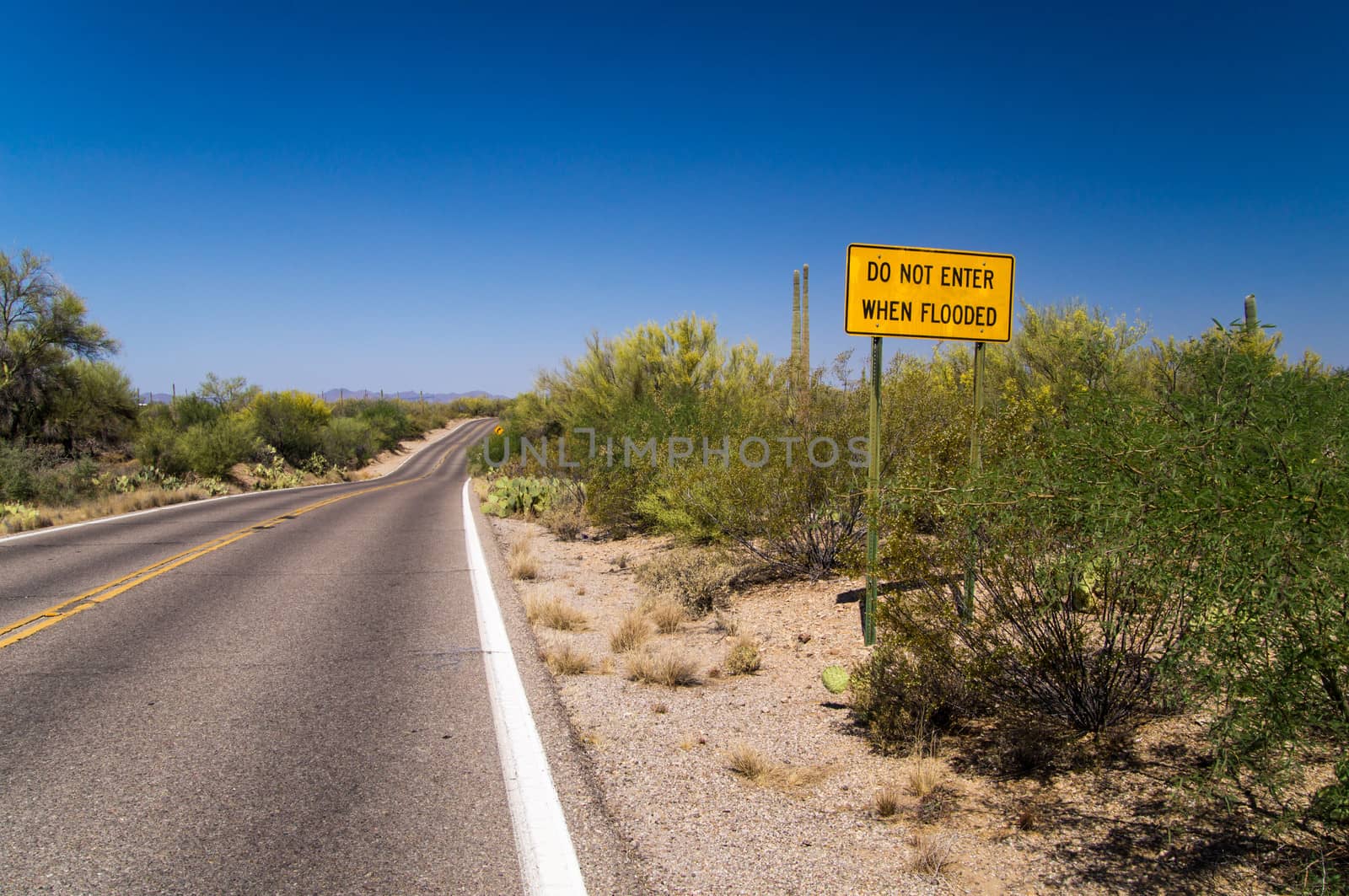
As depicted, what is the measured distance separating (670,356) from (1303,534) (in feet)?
69.1

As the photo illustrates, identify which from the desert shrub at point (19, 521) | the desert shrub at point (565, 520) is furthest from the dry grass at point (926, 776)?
the desert shrub at point (19, 521)

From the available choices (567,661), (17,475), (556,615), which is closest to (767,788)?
(567,661)

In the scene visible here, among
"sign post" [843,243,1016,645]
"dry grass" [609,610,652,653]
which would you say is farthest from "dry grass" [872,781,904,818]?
"dry grass" [609,610,652,653]

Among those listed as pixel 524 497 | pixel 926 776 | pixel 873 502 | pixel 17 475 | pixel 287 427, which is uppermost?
pixel 287 427

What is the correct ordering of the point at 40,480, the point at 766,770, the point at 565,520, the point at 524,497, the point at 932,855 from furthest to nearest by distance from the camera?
the point at 40,480
the point at 524,497
the point at 565,520
the point at 766,770
the point at 932,855

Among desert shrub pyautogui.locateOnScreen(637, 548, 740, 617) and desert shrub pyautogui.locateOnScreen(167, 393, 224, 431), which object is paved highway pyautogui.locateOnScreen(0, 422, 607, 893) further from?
desert shrub pyautogui.locateOnScreen(167, 393, 224, 431)

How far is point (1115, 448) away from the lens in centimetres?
334

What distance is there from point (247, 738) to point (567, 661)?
2.26 metres

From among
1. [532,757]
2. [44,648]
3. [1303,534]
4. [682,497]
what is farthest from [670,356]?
[1303,534]

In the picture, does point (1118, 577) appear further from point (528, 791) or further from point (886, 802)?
point (528, 791)

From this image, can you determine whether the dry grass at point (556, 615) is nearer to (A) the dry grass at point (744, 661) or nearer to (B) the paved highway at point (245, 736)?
(B) the paved highway at point (245, 736)

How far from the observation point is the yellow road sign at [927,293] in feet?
22.8

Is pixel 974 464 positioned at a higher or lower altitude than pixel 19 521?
higher

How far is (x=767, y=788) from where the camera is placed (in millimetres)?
4094
